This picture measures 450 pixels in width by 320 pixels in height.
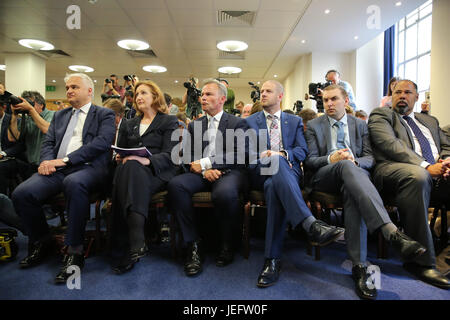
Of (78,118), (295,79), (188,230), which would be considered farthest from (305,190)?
(295,79)

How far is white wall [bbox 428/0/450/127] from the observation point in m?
4.06

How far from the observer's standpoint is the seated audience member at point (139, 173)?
174 cm

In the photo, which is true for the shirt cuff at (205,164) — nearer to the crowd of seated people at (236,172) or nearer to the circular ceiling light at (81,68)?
the crowd of seated people at (236,172)

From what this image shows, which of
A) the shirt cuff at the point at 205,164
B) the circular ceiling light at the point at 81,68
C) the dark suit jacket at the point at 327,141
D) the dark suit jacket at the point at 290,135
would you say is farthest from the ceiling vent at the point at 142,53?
the dark suit jacket at the point at 327,141

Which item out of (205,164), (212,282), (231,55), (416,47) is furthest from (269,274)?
(231,55)

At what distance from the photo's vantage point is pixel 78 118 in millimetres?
2242

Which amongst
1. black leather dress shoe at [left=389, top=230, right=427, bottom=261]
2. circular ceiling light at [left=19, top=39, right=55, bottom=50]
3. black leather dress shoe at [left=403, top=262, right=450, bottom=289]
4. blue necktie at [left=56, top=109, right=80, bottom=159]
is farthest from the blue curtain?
circular ceiling light at [left=19, top=39, right=55, bottom=50]

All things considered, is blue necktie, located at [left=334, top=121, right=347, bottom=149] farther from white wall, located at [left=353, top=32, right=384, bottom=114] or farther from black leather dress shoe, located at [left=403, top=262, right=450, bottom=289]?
white wall, located at [left=353, top=32, right=384, bottom=114]

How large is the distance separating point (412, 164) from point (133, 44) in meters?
6.66

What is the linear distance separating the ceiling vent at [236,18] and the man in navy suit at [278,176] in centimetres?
361

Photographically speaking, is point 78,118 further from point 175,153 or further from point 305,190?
point 305,190

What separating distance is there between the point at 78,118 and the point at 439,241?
3129mm

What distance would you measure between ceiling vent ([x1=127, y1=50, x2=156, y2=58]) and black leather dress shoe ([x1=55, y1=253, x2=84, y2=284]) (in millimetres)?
6907

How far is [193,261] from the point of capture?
5.90ft
